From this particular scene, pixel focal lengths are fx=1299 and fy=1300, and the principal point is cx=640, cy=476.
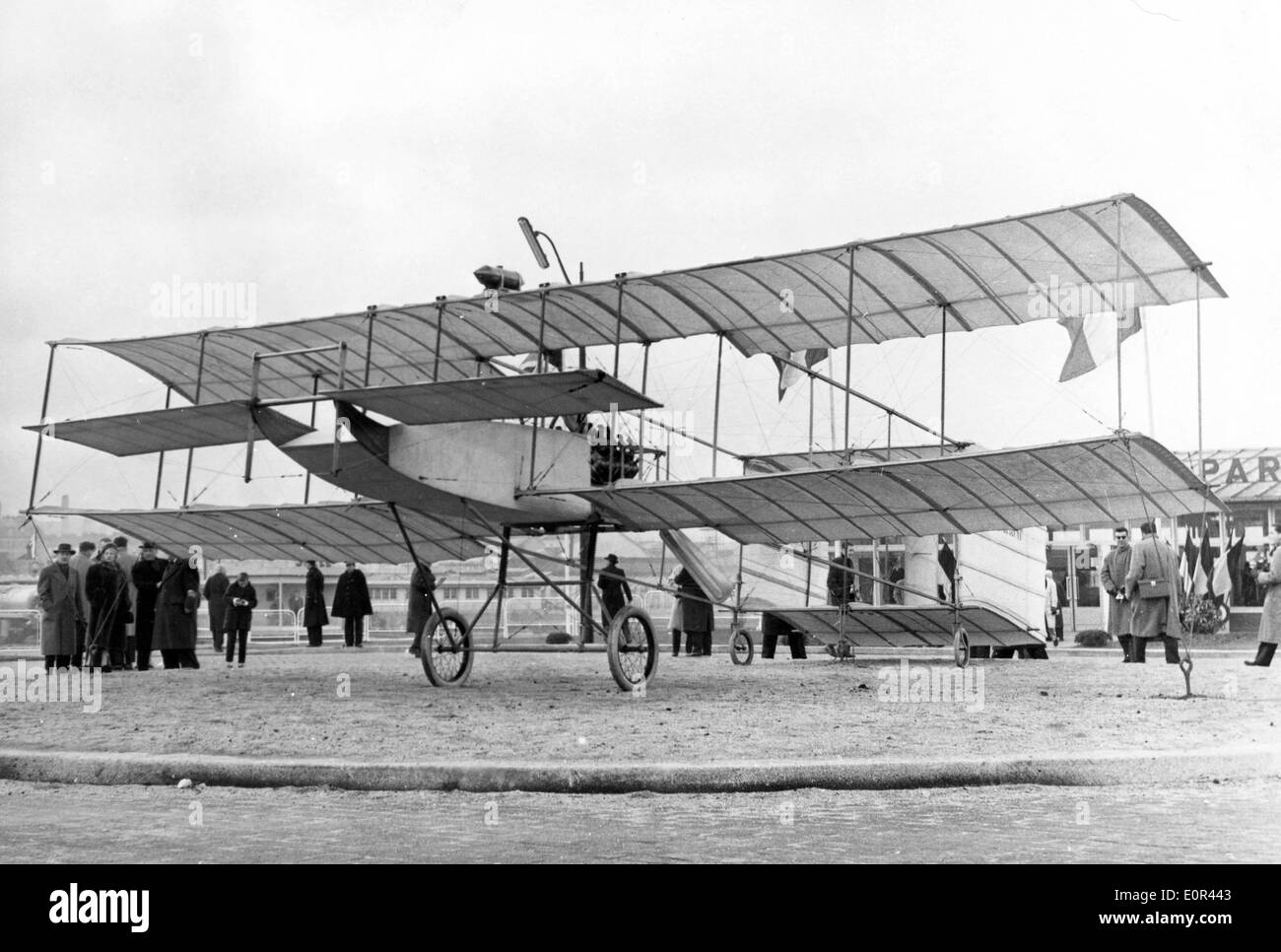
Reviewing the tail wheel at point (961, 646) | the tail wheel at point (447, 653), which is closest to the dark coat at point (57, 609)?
the tail wheel at point (447, 653)

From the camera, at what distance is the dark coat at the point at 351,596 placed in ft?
84.1

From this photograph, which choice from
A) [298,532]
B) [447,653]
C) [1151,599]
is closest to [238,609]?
[298,532]

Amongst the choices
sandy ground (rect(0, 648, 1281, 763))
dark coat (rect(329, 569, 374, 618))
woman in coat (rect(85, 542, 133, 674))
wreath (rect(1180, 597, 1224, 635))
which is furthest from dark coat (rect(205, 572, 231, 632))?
wreath (rect(1180, 597, 1224, 635))

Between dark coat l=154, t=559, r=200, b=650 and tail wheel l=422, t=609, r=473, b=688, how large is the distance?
5.46m

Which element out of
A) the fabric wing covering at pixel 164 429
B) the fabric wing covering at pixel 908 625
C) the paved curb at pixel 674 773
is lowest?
the paved curb at pixel 674 773

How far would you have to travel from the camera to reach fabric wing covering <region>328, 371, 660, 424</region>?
456 inches

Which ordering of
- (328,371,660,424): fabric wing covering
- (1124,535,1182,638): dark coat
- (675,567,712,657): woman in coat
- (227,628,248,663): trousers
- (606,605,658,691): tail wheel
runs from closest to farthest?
(328,371,660,424): fabric wing covering, (606,605,658,691): tail wheel, (1124,535,1182,638): dark coat, (227,628,248,663): trousers, (675,567,712,657): woman in coat

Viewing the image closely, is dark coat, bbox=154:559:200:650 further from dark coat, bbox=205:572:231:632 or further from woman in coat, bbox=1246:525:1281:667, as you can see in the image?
woman in coat, bbox=1246:525:1281:667

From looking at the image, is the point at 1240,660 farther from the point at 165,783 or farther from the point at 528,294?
the point at 165,783

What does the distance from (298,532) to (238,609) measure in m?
2.04

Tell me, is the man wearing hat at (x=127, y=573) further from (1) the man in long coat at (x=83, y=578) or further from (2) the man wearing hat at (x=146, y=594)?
(1) the man in long coat at (x=83, y=578)

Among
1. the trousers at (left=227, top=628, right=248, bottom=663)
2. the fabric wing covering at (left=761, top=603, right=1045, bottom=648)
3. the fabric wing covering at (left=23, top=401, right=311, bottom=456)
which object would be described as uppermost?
the fabric wing covering at (left=23, top=401, right=311, bottom=456)

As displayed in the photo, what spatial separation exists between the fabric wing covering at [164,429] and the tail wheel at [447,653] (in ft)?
9.22
